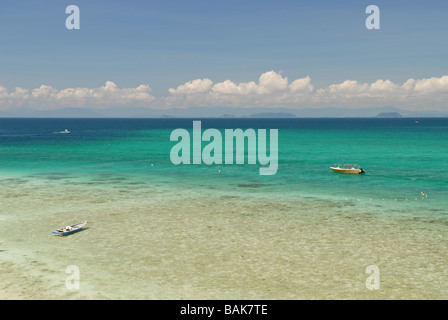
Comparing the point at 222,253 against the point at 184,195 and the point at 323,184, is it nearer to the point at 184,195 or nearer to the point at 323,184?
the point at 184,195

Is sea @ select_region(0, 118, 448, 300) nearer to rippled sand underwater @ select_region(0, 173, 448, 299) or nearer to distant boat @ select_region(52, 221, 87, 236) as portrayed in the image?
rippled sand underwater @ select_region(0, 173, 448, 299)

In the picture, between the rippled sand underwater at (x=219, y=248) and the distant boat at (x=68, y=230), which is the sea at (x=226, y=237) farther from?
the distant boat at (x=68, y=230)

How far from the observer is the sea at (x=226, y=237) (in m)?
27.2

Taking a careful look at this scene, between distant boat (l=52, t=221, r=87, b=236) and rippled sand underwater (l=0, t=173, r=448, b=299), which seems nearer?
rippled sand underwater (l=0, t=173, r=448, b=299)

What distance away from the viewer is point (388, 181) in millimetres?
68250

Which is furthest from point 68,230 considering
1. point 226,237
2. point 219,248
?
point 226,237

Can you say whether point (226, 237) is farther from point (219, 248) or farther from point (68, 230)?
point (68, 230)

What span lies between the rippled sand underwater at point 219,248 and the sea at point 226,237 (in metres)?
0.12

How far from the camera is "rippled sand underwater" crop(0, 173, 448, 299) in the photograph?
26.8m

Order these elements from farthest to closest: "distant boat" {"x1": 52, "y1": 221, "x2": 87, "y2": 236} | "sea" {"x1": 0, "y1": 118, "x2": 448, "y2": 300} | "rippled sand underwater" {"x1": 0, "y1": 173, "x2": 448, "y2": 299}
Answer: "distant boat" {"x1": 52, "y1": 221, "x2": 87, "y2": 236}
"sea" {"x1": 0, "y1": 118, "x2": 448, "y2": 300}
"rippled sand underwater" {"x1": 0, "y1": 173, "x2": 448, "y2": 299}

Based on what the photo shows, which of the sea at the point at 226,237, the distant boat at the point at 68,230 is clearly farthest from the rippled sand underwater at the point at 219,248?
the distant boat at the point at 68,230

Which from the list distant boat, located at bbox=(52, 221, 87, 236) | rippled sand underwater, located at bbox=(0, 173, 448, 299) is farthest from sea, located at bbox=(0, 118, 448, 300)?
distant boat, located at bbox=(52, 221, 87, 236)

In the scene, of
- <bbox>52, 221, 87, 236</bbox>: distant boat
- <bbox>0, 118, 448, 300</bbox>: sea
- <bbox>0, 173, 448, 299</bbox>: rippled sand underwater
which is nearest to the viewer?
<bbox>0, 173, 448, 299</bbox>: rippled sand underwater

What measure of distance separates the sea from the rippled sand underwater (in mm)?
118
